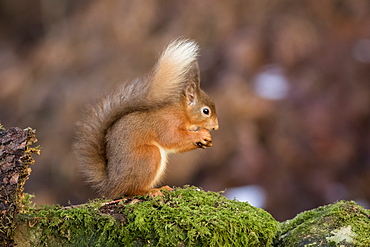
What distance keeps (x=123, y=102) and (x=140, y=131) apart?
18 cm

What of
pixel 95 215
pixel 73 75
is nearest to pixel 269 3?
pixel 73 75

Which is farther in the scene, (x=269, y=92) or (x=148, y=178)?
(x=269, y=92)

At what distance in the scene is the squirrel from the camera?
2.50m

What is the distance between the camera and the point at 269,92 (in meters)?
6.57

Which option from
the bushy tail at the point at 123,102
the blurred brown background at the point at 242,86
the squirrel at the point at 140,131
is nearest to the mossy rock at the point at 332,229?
the squirrel at the point at 140,131

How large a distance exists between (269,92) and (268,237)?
4.41m

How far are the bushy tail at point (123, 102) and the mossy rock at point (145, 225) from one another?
31 cm

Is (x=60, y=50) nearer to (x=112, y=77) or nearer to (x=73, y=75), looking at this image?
(x=73, y=75)

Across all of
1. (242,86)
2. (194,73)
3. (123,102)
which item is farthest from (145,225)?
(242,86)

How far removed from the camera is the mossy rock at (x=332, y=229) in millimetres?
2271

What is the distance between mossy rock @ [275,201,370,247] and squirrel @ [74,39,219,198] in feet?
1.99

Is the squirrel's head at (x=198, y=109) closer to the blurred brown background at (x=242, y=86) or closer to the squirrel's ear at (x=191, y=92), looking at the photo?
the squirrel's ear at (x=191, y=92)

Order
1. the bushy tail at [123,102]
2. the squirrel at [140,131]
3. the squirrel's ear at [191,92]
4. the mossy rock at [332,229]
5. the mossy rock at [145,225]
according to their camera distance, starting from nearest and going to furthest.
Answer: the mossy rock at [145,225] < the mossy rock at [332,229] < the squirrel at [140,131] < the bushy tail at [123,102] < the squirrel's ear at [191,92]

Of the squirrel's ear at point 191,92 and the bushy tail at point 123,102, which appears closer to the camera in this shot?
the bushy tail at point 123,102
